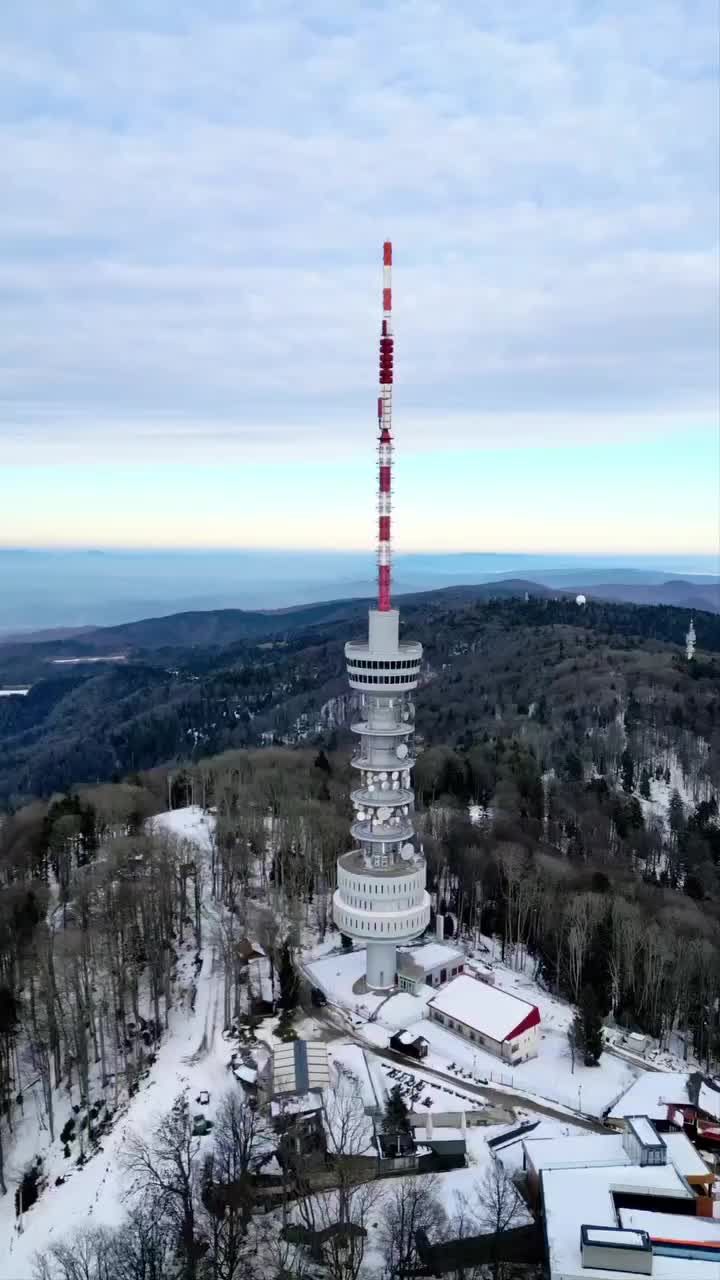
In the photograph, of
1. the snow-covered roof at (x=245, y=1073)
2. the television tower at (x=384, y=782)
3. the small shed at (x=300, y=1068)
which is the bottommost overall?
the snow-covered roof at (x=245, y=1073)

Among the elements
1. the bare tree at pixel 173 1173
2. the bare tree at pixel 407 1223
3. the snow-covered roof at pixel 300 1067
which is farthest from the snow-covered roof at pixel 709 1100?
the bare tree at pixel 173 1173

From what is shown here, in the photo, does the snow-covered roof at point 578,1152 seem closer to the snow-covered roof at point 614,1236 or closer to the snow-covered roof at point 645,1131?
the snow-covered roof at point 645,1131

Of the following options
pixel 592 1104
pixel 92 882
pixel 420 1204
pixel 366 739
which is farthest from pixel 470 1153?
pixel 92 882

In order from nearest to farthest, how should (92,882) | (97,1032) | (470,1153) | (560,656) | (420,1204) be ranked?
(420,1204) → (470,1153) → (97,1032) → (92,882) → (560,656)

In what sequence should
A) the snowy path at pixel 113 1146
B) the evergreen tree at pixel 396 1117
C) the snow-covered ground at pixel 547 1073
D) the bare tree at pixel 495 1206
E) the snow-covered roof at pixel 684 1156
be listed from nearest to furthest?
1. the bare tree at pixel 495 1206
2. the snow-covered roof at pixel 684 1156
3. the snowy path at pixel 113 1146
4. the evergreen tree at pixel 396 1117
5. the snow-covered ground at pixel 547 1073

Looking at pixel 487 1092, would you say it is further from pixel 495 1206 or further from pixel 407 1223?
pixel 407 1223

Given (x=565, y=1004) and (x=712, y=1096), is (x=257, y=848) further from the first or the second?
(x=712, y=1096)

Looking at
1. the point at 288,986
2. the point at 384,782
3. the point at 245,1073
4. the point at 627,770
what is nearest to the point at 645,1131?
the point at 245,1073

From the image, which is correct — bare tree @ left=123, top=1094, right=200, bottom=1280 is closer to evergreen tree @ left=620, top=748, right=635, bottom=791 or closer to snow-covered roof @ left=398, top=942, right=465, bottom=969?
snow-covered roof @ left=398, top=942, right=465, bottom=969
